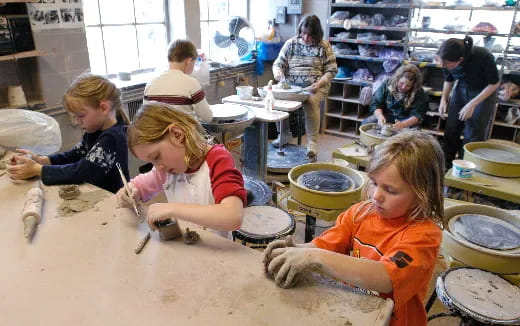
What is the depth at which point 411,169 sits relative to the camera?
0.98 m

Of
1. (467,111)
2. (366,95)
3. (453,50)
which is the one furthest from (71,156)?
(366,95)

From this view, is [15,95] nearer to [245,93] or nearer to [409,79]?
[245,93]

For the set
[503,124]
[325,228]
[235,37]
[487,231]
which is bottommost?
[325,228]

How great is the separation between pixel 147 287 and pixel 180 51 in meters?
2.00

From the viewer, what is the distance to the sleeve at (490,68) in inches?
124

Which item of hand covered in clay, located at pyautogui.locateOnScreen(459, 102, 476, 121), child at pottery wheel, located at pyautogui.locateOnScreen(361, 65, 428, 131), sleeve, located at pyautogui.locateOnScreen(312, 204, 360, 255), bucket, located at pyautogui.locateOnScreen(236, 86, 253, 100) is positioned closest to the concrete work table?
sleeve, located at pyautogui.locateOnScreen(312, 204, 360, 255)

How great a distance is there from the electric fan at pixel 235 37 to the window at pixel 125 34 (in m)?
0.57

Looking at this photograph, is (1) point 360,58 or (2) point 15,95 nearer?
(2) point 15,95

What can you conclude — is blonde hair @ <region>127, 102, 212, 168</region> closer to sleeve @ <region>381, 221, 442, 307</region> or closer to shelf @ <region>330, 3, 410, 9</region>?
sleeve @ <region>381, 221, 442, 307</region>

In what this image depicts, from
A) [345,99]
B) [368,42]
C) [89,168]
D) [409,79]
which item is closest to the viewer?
[89,168]

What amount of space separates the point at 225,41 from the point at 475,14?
2658mm

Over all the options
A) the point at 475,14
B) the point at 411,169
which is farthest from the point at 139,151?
the point at 475,14

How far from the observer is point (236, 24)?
3941mm

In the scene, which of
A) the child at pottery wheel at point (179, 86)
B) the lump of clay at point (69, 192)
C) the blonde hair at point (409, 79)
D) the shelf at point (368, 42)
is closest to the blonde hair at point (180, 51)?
the child at pottery wheel at point (179, 86)
